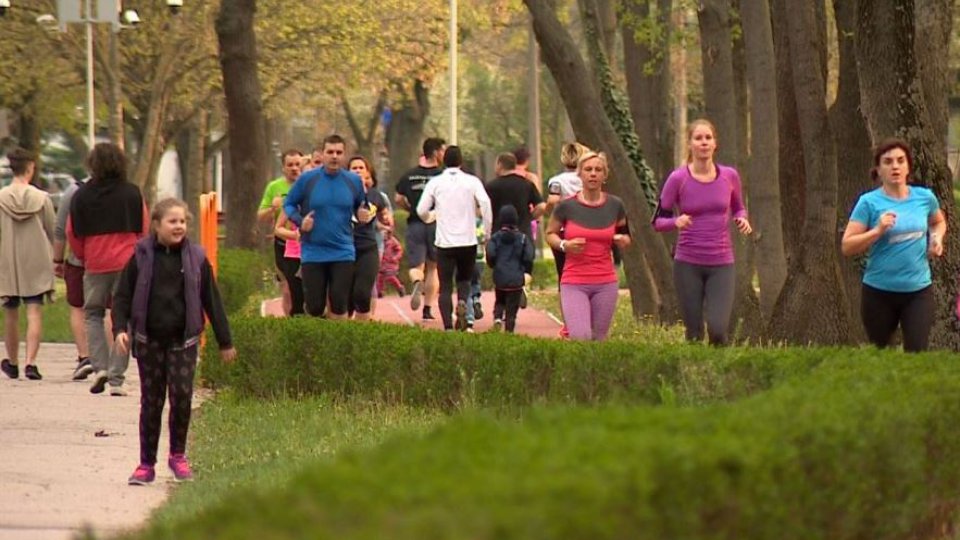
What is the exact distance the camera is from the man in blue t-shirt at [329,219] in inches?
639

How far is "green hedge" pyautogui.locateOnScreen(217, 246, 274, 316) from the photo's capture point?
24.7 meters

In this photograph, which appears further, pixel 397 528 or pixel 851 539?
pixel 851 539

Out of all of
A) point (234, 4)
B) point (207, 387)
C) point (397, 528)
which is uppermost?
point (234, 4)

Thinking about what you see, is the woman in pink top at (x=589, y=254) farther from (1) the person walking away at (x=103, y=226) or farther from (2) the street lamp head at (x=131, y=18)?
(2) the street lamp head at (x=131, y=18)

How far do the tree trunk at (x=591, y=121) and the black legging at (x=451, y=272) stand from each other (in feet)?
7.71

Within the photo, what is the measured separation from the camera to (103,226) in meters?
15.0

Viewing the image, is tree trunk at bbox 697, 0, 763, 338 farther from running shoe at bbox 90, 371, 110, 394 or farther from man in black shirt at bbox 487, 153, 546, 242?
running shoe at bbox 90, 371, 110, 394

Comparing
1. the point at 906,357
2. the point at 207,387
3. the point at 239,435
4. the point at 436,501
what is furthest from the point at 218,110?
the point at 436,501

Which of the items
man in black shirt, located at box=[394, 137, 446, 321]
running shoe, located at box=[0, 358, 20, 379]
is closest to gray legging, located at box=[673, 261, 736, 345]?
running shoe, located at box=[0, 358, 20, 379]

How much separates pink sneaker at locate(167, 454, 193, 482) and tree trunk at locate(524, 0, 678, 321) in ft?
33.8

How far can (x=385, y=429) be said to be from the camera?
12.7 meters

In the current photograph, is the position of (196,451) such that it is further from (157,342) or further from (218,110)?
(218,110)

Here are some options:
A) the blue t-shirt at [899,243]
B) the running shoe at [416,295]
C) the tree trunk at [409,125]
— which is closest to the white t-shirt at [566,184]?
the running shoe at [416,295]

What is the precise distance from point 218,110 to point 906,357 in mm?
45256
